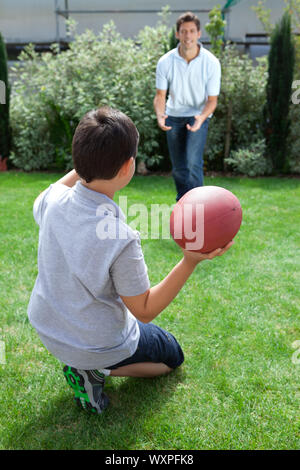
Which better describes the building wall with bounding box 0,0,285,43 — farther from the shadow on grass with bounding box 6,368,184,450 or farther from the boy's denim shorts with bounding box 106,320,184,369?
the shadow on grass with bounding box 6,368,184,450

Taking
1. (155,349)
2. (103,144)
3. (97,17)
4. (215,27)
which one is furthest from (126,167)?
(97,17)

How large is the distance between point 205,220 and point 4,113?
6720 millimetres

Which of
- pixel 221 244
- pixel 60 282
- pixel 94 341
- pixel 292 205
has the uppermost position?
pixel 221 244

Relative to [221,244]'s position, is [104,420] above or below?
below

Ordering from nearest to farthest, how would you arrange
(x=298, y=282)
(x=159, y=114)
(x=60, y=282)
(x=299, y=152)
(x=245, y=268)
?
(x=60, y=282) → (x=298, y=282) → (x=245, y=268) → (x=159, y=114) → (x=299, y=152)

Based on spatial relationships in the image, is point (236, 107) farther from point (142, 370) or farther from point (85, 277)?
point (85, 277)

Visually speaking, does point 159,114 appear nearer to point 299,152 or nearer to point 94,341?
point 94,341

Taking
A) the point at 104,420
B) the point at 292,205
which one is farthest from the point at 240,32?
the point at 104,420

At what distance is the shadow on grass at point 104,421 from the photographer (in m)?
1.87

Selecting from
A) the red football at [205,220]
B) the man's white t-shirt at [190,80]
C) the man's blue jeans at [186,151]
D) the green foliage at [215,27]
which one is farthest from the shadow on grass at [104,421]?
the green foliage at [215,27]

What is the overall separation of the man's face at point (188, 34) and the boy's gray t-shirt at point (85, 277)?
2871 millimetres

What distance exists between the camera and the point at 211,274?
11.4 feet

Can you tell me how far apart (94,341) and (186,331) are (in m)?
1.01

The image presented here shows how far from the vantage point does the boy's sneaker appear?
1.96 meters
